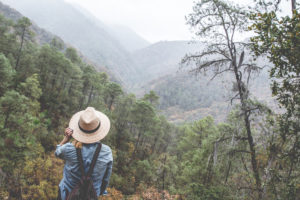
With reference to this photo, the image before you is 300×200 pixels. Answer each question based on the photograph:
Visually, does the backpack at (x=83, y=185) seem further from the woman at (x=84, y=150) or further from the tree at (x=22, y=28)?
the tree at (x=22, y=28)

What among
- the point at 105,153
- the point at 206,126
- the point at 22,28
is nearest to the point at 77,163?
the point at 105,153

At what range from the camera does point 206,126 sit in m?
17.1

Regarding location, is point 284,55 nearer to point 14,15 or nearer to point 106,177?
point 106,177

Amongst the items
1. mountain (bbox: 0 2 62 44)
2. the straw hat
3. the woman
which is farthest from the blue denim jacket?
mountain (bbox: 0 2 62 44)

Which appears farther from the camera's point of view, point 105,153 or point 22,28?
point 22,28

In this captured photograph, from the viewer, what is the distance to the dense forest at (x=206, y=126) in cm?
360

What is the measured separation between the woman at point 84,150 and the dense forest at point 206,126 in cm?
346

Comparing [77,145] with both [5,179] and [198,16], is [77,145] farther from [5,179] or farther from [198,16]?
[5,179]

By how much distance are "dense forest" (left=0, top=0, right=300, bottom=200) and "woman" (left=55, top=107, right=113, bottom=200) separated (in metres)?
3.46

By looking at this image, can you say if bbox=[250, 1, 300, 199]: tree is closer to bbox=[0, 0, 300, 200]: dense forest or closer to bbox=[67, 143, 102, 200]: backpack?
bbox=[0, 0, 300, 200]: dense forest

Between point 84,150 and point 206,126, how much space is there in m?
16.5

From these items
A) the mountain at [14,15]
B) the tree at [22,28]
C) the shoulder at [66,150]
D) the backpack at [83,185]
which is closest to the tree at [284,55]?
the backpack at [83,185]

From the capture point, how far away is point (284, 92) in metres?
3.88

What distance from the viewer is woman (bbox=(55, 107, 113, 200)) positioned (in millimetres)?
2049
